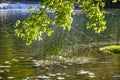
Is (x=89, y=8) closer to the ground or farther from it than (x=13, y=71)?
farther from it

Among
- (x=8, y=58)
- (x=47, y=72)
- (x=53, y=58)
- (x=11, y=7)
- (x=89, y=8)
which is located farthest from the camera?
(x=11, y=7)

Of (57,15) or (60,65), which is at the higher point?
(57,15)

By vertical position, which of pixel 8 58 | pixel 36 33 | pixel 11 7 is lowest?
pixel 11 7

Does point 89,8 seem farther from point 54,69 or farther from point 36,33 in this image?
point 54,69

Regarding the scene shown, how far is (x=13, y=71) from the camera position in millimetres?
23438

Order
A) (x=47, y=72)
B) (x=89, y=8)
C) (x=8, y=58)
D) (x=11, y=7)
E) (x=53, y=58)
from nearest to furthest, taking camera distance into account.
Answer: (x=89, y=8), (x=47, y=72), (x=53, y=58), (x=8, y=58), (x=11, y=7)

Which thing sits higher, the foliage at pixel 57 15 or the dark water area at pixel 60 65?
the foliage at pixel 57 15

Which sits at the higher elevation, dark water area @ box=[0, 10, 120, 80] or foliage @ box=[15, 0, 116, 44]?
Result: foliage @ box=[15, 0, 116, 44]

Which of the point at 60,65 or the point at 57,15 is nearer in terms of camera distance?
A: the point at 57,15

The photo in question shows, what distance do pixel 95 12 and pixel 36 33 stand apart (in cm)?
220

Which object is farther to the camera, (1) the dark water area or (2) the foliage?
(1) the dark water area

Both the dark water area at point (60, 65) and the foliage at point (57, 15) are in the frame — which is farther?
the dark water area at point (60, 65)

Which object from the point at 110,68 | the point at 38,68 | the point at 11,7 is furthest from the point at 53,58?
the point at 11,7

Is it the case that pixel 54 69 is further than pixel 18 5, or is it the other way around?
pixel 18 5
